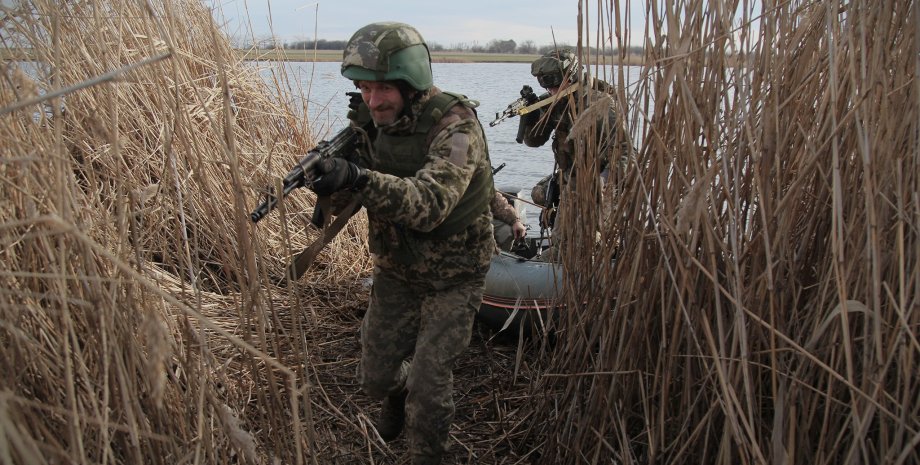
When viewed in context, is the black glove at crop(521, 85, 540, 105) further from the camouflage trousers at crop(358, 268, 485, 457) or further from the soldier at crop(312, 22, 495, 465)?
the camouflage trousers at crop(358, 268, 485, 457)

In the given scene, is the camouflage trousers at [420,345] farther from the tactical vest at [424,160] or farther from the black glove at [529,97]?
the black glove at [529,97]

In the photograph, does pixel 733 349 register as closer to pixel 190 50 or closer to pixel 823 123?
pixel 823 123

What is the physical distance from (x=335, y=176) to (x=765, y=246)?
1.07 metres

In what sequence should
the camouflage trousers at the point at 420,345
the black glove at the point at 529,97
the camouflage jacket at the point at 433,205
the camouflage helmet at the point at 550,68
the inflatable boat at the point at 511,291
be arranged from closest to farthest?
1. the camouflage jacket at the point at 433,205
2. the camouflage trousers at the point at 420,345
3. the inflatable boat at the point at 511,291
4. the camouflage helmet at the point at 550,68
5. the black glove at the point at 529,97

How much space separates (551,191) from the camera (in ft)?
16.7

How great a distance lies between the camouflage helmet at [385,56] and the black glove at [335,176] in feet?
1.25

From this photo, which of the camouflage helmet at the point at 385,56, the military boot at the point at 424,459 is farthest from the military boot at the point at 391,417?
the camouflage helmet at the point at 385,56

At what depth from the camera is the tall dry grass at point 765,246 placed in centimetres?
156

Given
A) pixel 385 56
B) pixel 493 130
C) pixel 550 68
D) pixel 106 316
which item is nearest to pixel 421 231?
pixel 385 56

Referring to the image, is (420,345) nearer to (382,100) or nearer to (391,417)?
(391,417)

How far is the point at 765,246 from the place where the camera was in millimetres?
1623

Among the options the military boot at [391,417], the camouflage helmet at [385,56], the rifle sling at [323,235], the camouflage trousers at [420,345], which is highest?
the camouflage helmet at [385,56]

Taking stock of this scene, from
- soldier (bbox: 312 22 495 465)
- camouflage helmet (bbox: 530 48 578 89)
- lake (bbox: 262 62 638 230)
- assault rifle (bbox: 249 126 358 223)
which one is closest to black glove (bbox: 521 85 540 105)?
camouflage helmet (bbox: 530 48 578 89)

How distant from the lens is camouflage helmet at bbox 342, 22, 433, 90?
7.73ft
